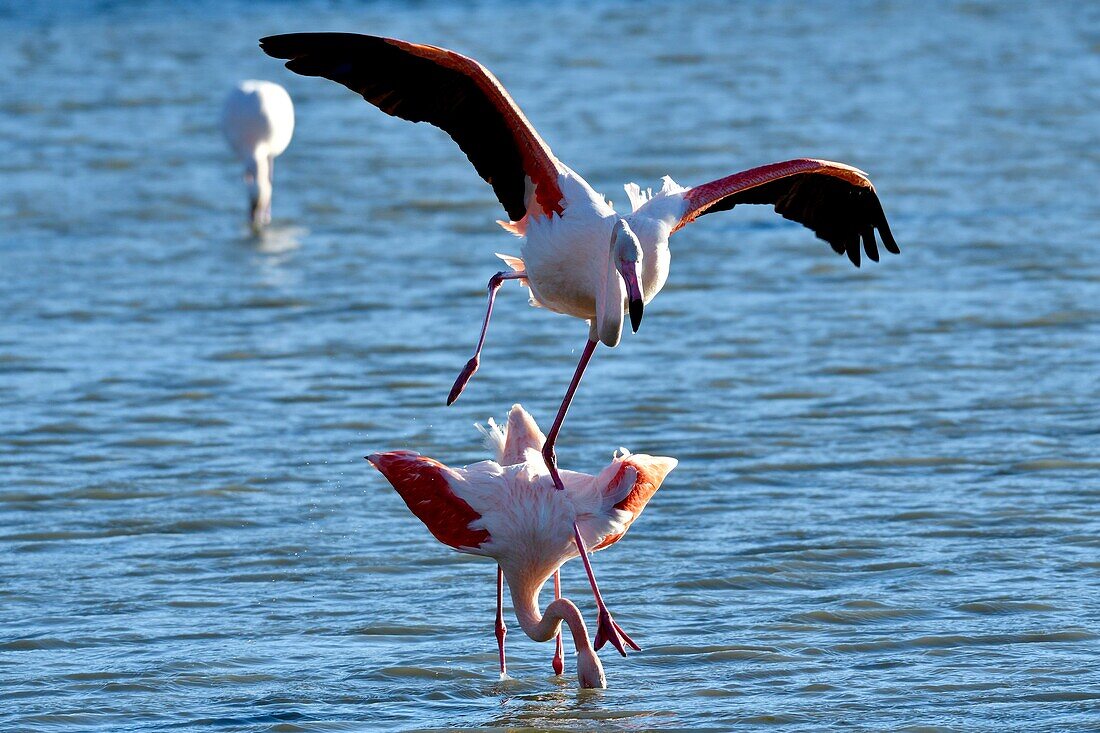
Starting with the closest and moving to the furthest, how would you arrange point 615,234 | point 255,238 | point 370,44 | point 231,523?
point 615,234 → point 370,44 → point 231,523 → point 255,238

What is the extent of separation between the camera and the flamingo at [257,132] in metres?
14.6

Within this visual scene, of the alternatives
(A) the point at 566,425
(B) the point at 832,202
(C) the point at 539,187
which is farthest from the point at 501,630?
(A) the point at 566,425

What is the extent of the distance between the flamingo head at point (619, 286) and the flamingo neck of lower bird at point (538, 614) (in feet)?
2.91

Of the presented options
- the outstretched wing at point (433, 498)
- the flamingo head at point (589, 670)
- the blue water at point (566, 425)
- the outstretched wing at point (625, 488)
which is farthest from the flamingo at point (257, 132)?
the flamingo head at point (589, 670)

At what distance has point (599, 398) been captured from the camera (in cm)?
966

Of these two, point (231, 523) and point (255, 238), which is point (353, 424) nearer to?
point (231, 523)

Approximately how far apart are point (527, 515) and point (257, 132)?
30.1 ft

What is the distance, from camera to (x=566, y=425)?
30.0 feet

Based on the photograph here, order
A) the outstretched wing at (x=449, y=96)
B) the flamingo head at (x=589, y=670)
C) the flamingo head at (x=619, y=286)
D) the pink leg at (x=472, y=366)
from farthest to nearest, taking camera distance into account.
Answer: the pink leg at (x=472, y=366) → the outstretched wing at (x=449, y=96) → the flamingo head at (x=589, y=670) → the flamingo head at (x=619, y=286)

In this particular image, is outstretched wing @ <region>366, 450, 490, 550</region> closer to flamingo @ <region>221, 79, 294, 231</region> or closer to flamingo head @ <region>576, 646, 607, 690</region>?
flamingo head @ <region>576, 646, 607, 690</region>

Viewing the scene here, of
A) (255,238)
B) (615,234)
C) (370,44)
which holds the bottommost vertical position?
(255,238)

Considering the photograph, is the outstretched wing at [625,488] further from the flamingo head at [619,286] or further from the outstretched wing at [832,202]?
the outstretched wing at [832,202]

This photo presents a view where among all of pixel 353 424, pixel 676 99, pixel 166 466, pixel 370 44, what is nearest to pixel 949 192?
pixel 676 99

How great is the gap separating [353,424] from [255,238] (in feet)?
16.8
